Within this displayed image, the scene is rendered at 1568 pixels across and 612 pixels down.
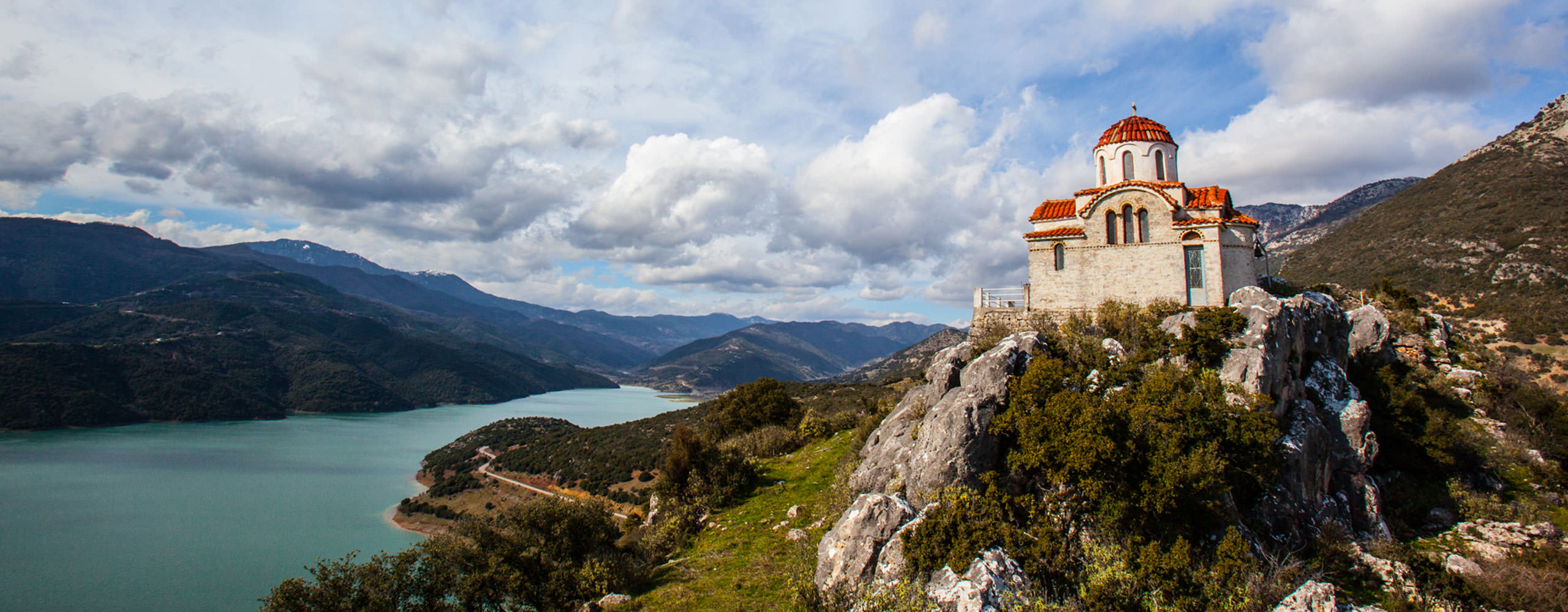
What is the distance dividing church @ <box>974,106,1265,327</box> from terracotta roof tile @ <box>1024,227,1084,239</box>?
0.03 metres

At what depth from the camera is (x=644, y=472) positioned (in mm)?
54219

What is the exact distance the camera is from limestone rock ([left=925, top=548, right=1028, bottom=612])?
41.2 feet

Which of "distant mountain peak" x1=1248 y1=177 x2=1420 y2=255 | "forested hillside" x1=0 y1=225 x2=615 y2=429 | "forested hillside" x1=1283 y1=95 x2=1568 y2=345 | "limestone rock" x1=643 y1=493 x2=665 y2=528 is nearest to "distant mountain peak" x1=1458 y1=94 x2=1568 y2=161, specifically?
"forested hillside" x1=1283 y1=95 x2=1568 y2=345

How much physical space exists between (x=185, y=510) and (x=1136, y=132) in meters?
83.0

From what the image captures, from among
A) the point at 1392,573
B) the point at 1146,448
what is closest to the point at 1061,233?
the point at 1146,448

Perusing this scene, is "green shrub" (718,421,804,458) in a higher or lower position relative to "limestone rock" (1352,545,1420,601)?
higher

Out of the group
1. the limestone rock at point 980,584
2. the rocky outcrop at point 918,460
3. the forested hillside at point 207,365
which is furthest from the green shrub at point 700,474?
the forested hillside at point 207,365

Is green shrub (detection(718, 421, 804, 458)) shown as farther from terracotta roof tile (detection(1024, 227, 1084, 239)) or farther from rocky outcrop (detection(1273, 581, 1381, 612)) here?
rocky outcrop (detection(1273, 581, 1381, 612))

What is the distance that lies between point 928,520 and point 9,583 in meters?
60.0

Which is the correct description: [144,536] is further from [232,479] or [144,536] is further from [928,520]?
[928,520]

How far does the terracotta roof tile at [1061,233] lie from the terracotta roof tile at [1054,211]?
89 centimetres

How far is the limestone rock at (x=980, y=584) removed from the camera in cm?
1256

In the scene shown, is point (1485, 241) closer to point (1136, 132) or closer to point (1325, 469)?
point (1136, 132)

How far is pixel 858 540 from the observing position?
14500 mm
